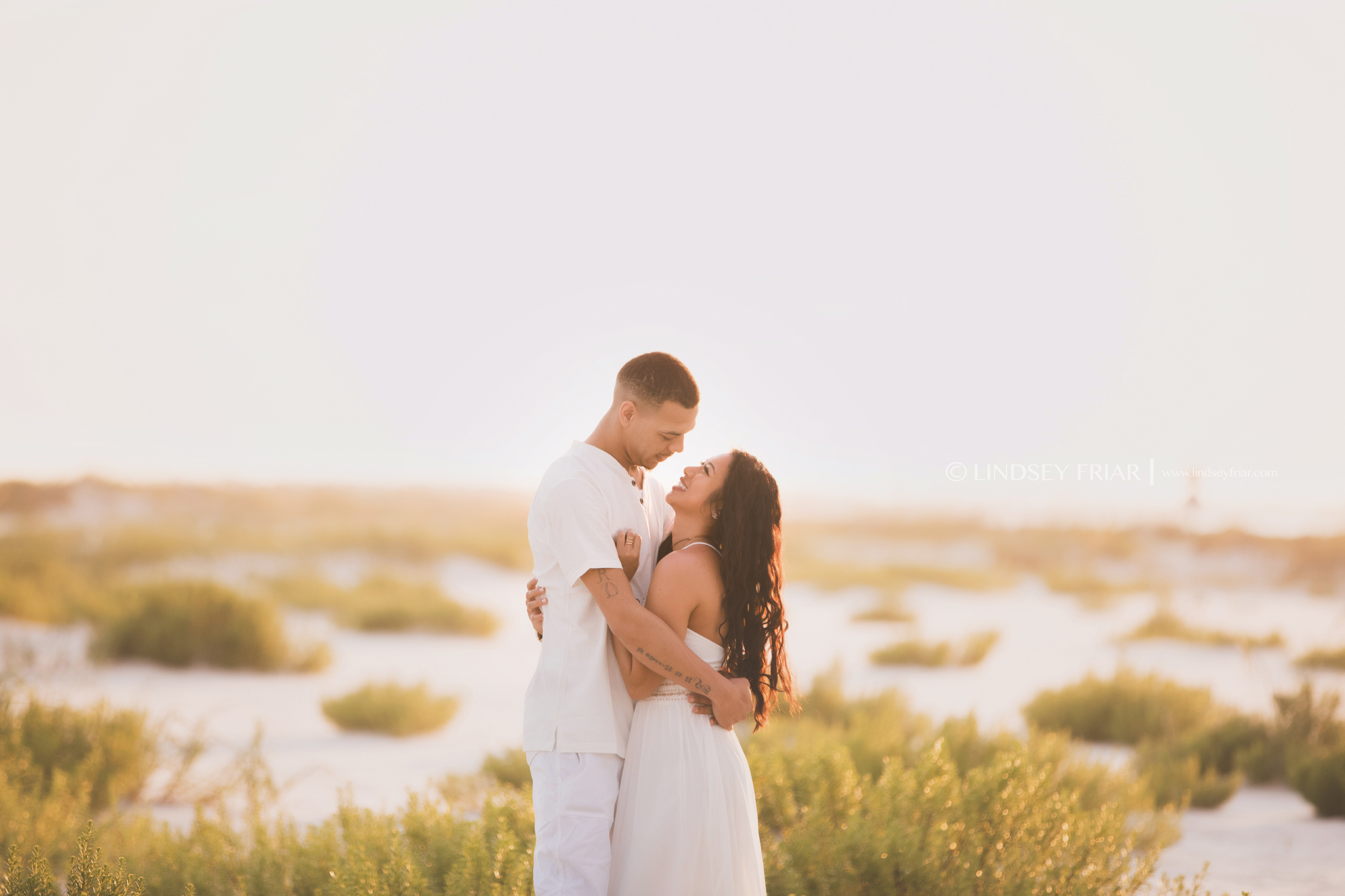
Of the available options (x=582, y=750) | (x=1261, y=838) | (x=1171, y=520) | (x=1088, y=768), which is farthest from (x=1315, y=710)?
(x=1171, y=520)

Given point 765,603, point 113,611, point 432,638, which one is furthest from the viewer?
point 432,638

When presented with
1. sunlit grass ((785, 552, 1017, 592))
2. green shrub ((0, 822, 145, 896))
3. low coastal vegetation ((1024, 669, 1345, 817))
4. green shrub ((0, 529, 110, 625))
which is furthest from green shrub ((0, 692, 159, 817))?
sunlit grass ((785, 552, 1017, 592))

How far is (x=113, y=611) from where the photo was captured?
11.3 meters

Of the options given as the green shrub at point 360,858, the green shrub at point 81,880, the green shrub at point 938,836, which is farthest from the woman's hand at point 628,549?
the green shrub at point 81,880

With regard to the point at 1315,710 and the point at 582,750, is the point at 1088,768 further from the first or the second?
the point at 582,750


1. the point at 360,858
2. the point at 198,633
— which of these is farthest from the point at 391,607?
the point at 360,858

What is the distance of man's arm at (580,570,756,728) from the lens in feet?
9.27

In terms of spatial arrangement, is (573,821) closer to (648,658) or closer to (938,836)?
(648,658)

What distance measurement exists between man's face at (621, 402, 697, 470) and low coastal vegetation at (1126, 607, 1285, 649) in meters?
13.7

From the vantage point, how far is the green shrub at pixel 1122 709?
324 inches

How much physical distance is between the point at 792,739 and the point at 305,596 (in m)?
12.9

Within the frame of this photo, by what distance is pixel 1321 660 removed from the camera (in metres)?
12.3

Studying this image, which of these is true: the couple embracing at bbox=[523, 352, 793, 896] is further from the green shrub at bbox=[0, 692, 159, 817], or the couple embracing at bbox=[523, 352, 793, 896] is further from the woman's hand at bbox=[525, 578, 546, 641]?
the green shrub at bbox=[0, 692, 159, 817]

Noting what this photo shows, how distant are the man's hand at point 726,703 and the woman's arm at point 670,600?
138 mm
